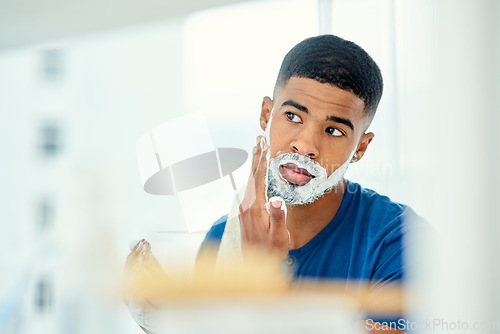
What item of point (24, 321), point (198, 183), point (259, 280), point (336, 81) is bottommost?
point (24, 321)

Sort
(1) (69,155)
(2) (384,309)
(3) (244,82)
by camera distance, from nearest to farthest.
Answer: (2) (384,309) < (3) (244,82) < (1) (69,155)

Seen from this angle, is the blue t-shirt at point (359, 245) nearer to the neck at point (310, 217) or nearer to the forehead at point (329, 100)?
the neck at point (310, 217)

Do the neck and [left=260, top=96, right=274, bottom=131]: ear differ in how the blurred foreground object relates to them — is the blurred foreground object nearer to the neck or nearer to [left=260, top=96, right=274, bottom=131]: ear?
the neck

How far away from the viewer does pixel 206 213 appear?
108 centimetres

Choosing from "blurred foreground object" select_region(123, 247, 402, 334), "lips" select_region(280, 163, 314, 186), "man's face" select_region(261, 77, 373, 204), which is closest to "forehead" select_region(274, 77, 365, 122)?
"man's face" select_region(261, 77, 373, 204)

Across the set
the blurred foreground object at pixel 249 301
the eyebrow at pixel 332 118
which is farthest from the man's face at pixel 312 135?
the blurred foreground object at pixel 249 301

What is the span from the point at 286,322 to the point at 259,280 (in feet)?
0.34

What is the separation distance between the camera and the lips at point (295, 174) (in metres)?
1.00

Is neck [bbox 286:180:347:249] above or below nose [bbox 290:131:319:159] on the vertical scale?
below

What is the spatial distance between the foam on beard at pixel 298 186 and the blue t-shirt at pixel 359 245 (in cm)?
4

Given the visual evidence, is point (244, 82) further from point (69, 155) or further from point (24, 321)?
point (24, 321)

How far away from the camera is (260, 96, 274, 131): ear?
1.03m

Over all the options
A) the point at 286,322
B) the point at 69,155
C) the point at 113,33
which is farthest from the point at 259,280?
the point at 113,33

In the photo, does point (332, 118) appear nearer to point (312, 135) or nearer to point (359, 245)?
point (312, 135)
